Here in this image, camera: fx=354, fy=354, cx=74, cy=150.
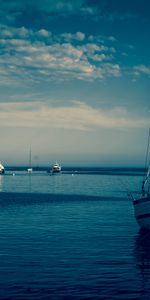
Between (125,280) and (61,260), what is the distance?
203 inches

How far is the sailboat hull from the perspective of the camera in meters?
30.9

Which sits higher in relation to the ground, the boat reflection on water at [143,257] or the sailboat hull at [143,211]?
the sailboat hull at [143,211]

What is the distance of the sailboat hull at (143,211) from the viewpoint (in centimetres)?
3085

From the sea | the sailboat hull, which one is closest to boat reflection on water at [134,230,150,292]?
the sea

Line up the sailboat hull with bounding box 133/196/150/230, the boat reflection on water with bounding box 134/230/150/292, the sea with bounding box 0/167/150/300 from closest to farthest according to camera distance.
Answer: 1. the sea with bounding box 0/167/150/300
2. the boat reflection on water with bounding box 134/230/150/292
3. the sailboat hull with bounding box 133/196/150/230

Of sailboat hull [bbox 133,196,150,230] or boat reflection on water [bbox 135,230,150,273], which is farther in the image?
sailboat hull [bbox 133,196,150,230]

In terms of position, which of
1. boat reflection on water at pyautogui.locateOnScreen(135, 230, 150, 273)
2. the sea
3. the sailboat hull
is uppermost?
the sailboat hull

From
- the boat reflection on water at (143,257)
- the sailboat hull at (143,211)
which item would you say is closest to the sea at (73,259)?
the boat reflection on water at (143,257)

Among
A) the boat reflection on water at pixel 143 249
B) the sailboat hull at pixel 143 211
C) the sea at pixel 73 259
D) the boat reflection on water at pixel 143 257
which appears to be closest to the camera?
the sea at pixel 73 259

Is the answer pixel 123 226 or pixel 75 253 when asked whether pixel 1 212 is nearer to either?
pixel 123 226

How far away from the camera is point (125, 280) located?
62.6 feet

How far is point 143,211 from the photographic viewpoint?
3155cm

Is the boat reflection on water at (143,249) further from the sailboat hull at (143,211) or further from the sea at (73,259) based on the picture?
the sailboat hull at (143,211)

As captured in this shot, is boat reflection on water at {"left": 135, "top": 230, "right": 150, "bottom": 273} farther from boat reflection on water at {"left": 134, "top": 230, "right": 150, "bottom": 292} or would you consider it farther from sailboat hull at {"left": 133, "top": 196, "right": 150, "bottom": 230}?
sailboat hull at {"left": 133, "top": 196, "right": 150, "bottom": 230}
